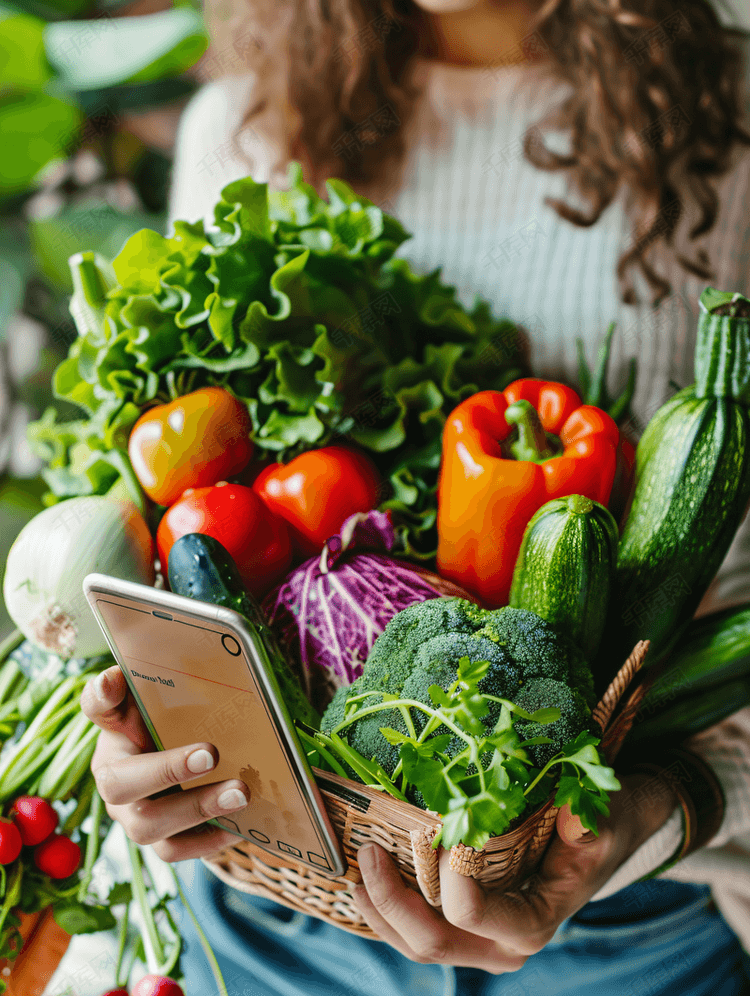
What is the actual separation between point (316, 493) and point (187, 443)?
14cm

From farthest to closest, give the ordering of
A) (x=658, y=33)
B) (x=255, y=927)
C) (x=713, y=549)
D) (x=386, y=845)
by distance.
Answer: (x=658, y=33) → (x=255, y=927) → (x=713, y=549) → (x=386, y=845)

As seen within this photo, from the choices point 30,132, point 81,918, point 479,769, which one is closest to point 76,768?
point 81,918

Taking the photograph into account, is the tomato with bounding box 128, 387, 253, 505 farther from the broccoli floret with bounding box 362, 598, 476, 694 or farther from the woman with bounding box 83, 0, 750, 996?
the woman with bounding box 83, 0, 750, 996

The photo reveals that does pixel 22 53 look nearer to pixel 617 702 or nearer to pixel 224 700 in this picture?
pixel 224 700

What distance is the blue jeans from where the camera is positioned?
0.74 m

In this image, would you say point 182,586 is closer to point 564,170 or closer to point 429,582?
point 429,582

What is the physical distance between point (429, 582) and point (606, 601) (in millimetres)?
166

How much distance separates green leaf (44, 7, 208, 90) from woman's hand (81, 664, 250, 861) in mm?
1227

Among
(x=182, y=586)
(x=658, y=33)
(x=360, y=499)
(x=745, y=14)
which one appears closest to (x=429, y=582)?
(x=360, y=499)

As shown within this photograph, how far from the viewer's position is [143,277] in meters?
0.79

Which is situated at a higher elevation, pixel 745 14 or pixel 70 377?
pixel 745 14

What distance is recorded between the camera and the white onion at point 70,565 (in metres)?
0.70

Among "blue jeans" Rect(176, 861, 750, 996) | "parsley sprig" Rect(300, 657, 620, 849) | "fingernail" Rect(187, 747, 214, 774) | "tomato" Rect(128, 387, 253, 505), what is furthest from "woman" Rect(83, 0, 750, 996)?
"tomato" Rect(128, 387, 253, 505)

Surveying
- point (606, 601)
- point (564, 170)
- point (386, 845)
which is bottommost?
point (386, 845)
